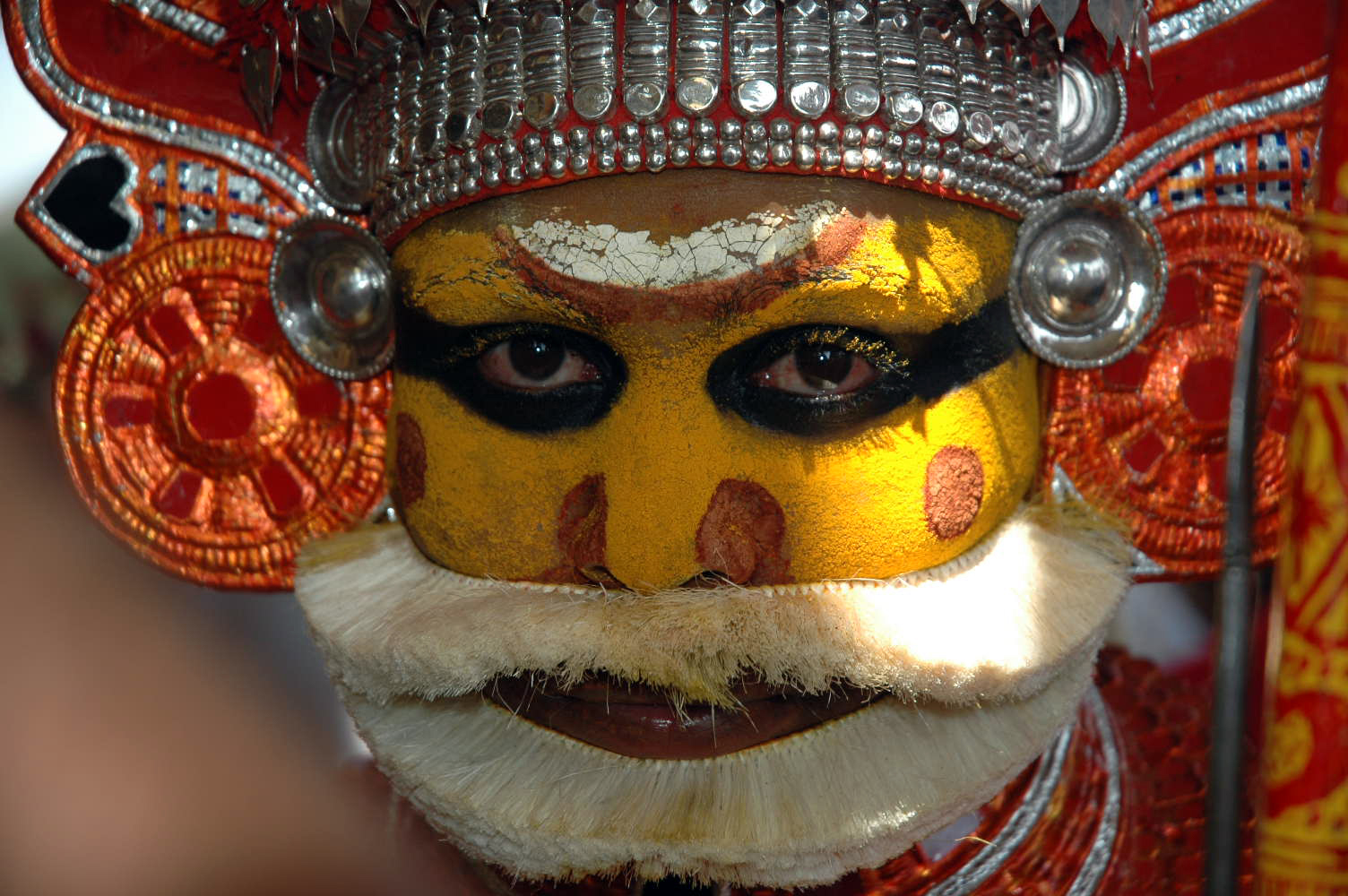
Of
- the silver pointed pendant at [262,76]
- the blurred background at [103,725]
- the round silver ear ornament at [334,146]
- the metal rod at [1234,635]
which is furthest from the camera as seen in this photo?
the blurred background at [103,725]

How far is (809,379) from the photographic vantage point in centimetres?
174

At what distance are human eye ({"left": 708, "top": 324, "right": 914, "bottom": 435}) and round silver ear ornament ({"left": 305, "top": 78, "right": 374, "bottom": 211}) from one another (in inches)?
32.0

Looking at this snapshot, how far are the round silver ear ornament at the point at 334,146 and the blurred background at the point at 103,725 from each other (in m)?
0.51

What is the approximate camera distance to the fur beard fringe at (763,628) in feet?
5.22

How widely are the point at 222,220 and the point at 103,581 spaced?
813 millimetres

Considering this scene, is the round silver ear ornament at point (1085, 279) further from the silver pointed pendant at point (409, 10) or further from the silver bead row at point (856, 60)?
the silver pointed pendant at point (409, 10)

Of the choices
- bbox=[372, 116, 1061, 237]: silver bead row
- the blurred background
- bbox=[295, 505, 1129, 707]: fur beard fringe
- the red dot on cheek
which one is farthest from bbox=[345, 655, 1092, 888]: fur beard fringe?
bbox=[372, 116, 1061, 237]: silver bead row

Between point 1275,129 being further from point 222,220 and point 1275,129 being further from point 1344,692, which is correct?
point 222,220

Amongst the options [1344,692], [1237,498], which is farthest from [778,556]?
[1344,692]

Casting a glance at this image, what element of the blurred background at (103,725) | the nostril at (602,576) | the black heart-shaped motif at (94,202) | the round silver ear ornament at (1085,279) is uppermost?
the black heart-shaped motif at (94,202)

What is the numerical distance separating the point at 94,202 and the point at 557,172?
3.29 ft

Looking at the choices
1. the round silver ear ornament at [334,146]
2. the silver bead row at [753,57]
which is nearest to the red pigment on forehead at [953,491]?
the silver bead row at [753,57]

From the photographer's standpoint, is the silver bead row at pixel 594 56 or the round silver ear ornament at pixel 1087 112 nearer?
the silver bead row at pixel 594 56

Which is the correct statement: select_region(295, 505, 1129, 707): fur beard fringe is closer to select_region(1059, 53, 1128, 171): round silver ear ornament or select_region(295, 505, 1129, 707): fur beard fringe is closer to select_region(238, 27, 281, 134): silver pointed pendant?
select_region(1059, 53, 1128, 171): round silver ear ornament
